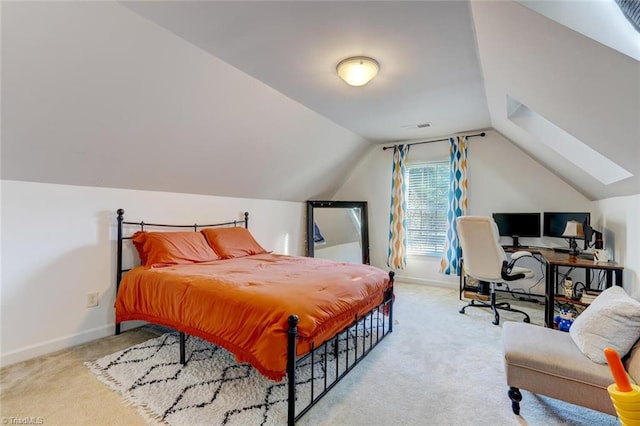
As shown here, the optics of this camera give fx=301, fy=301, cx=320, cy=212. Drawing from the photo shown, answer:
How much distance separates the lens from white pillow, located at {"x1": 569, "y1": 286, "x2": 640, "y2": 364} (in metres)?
1.56

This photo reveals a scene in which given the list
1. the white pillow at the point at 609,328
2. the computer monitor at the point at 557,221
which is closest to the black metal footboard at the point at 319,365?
the white pillow at the point at 609,328

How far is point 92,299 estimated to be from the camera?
281 centimetres

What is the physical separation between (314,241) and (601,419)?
158 inches

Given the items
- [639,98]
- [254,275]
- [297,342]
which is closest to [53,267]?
[254,275]

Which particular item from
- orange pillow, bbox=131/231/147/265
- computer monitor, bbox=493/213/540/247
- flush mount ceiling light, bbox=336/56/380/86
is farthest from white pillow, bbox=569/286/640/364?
orange pillow, bbox=131/231/147/265

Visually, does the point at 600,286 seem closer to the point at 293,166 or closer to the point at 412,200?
the point at 412,200

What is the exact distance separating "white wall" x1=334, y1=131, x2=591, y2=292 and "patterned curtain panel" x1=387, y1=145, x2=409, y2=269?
0.50 ft

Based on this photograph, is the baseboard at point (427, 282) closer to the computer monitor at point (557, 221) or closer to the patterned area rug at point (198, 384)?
the computer monitor at point (557, 221)

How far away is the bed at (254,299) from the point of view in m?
1.75

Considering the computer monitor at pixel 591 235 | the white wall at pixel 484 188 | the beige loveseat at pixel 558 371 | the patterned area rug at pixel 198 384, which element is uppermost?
the white wall at pixel 484 188

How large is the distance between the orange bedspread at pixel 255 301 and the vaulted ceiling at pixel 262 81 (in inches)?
46.6

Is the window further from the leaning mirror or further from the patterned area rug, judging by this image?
the patterned area rug

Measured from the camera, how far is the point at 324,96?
124 inches

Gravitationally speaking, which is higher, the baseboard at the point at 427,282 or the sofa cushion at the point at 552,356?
the sofa cushion at the point at 552,356
